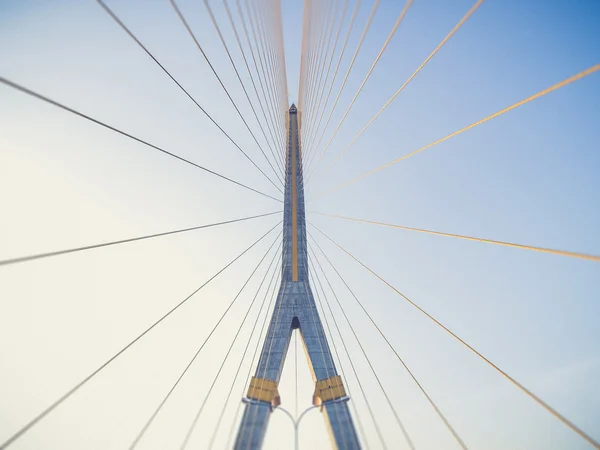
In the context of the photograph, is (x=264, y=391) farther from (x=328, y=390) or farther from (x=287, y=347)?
(x=328, y=390)

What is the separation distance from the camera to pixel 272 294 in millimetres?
8500

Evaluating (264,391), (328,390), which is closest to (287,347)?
(264,391)

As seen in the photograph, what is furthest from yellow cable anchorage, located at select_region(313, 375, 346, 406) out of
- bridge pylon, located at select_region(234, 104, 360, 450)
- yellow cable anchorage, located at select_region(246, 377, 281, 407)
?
yellow cable anchorage, located at select_region(246, 377, 281, 407)

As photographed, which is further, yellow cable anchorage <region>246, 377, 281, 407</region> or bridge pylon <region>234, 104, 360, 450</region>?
yellow cable anchorage <region>246, 377, 281, 407</region>

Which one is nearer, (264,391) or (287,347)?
(264,391)

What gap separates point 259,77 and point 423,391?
737 cm

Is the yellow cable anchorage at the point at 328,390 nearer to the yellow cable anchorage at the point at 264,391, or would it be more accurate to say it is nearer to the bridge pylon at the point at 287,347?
the bridge pylon at the point at 287,347

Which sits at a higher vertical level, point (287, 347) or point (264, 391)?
point (287, 347)

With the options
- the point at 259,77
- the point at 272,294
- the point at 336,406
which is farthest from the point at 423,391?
the point at 259,77

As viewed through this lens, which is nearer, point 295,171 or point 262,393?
point 262,393

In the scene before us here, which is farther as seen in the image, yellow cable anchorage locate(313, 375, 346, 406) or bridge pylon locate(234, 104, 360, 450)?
yellow cable anchorage locate(313, 375, 346, 406)

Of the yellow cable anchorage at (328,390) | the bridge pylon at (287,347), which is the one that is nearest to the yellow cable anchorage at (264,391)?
the bridge pylon at (287,347)

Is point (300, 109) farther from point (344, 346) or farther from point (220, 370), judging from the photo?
point (220, 370)

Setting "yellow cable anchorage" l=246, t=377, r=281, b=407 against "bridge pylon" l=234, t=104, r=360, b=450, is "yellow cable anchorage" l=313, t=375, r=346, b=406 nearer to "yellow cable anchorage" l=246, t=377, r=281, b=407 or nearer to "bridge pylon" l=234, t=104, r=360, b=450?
"bridge pylon" l=234, t=104, r=360, b=450
